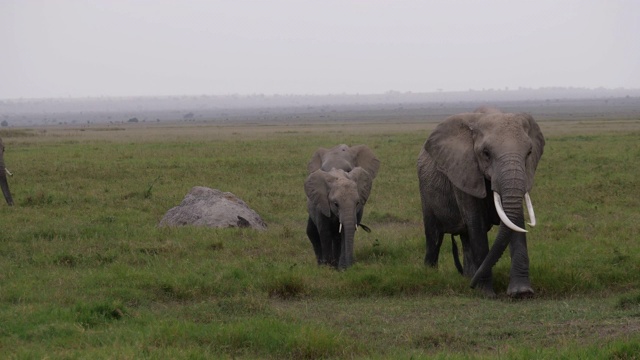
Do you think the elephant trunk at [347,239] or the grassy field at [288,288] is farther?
the elephant trunk at [347,239]

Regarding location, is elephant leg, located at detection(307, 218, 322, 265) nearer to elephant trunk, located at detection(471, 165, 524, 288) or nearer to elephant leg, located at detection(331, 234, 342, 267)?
elephant leg, located at detection(331, 234, 342, 267)

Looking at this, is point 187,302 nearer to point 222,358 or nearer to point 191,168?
point 222,358

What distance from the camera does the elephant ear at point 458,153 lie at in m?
10.1

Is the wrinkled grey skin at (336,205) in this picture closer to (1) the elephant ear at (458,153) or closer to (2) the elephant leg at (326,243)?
(2) the elephant leg at (326,243)

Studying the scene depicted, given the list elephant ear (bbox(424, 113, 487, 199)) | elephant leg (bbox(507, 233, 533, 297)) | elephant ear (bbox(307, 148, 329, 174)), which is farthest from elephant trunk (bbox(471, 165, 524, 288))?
elephant ear (bbox(307, 148, 329, 174))

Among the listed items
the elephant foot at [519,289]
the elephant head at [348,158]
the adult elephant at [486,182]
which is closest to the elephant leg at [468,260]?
the adult elephant at [486,182]

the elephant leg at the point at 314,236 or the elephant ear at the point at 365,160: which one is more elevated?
the elephant ear at the point at 365,160

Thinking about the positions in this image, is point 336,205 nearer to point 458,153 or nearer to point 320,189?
point 320,189

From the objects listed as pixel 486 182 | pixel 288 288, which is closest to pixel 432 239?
pixel 486 182

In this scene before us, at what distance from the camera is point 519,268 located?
984 centimetres

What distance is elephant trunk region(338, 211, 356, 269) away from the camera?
1183 centimetres

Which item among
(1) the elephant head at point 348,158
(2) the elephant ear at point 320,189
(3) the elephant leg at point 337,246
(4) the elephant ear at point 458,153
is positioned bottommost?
(3) the elephant leg at point 337,246

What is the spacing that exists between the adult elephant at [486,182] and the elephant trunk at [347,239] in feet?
3.84

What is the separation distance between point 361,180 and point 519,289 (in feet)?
12.0
